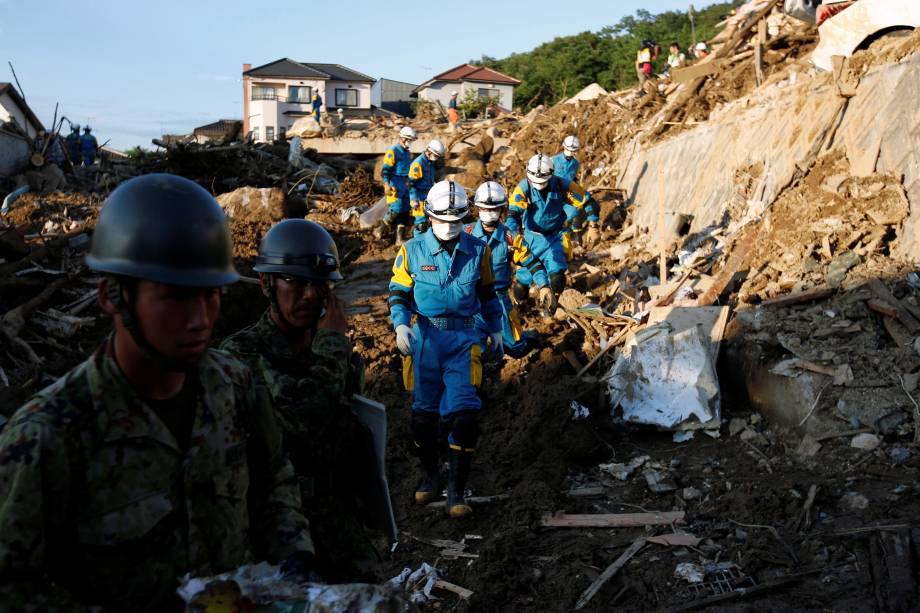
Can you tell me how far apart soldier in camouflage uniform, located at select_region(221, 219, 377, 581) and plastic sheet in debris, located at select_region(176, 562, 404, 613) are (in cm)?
87

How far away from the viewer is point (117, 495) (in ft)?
5.85

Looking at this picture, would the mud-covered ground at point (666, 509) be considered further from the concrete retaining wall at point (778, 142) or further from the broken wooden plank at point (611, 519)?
the concrete retaining wall at point (778, 142)

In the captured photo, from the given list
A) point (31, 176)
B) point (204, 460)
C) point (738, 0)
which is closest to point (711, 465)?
point (204, 460)

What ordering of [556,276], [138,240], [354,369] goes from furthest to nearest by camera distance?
1. [556,276]
2. [354,369]
3. [138,240]

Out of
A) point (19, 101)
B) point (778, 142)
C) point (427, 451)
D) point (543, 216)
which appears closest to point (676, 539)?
point (427, 451)

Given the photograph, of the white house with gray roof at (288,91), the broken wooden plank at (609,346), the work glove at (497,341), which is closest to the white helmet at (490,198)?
the broken wooden plank at (609,346)

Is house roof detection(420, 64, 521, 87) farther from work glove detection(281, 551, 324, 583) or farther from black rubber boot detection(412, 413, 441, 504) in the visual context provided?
work glove detection(281, 551, 324, 583)

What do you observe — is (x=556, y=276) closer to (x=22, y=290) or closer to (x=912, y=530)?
(x=912, y=530)

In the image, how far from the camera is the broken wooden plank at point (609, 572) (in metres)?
4.79

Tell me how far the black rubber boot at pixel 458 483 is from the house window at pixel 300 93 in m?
55.4

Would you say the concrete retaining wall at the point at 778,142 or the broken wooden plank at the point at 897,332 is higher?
the concrete retaining wall at the point at 778,142

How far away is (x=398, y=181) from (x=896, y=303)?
1040cm

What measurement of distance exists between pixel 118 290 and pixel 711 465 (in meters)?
5.66

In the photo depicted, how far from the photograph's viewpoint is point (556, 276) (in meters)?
10.9
